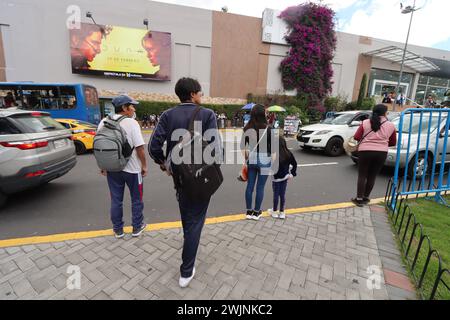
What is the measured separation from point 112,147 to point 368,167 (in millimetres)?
3931

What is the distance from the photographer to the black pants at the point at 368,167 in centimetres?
390

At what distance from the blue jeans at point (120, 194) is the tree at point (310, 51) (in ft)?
62.6

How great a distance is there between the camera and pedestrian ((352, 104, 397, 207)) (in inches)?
152

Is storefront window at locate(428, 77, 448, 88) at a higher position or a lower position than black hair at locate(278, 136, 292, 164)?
higher

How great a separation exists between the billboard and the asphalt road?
11.7m

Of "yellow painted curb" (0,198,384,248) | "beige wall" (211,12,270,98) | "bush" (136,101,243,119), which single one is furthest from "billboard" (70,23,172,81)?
"yellow painted curb" (0,198,384,248)

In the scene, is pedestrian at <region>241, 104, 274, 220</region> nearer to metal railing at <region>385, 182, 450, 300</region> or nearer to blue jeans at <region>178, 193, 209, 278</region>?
blue jeans at <region>178, 193, 209, 278</region>

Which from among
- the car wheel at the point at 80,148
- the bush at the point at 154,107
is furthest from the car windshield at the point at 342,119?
the bush at the point at 154,107

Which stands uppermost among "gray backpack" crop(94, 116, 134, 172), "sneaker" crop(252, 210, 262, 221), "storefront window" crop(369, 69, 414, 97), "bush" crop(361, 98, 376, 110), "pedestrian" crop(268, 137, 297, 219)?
"storefront window" crop(369, 69, 414, 97)

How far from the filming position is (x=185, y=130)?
2012mm

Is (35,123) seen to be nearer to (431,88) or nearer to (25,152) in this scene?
(25,152)

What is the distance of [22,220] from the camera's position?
3.44 metres

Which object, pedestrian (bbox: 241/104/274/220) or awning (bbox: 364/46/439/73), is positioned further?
awning (bbox: 364/46/439/73)

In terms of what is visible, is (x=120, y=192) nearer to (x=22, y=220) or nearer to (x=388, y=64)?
(x=22, y=220)
